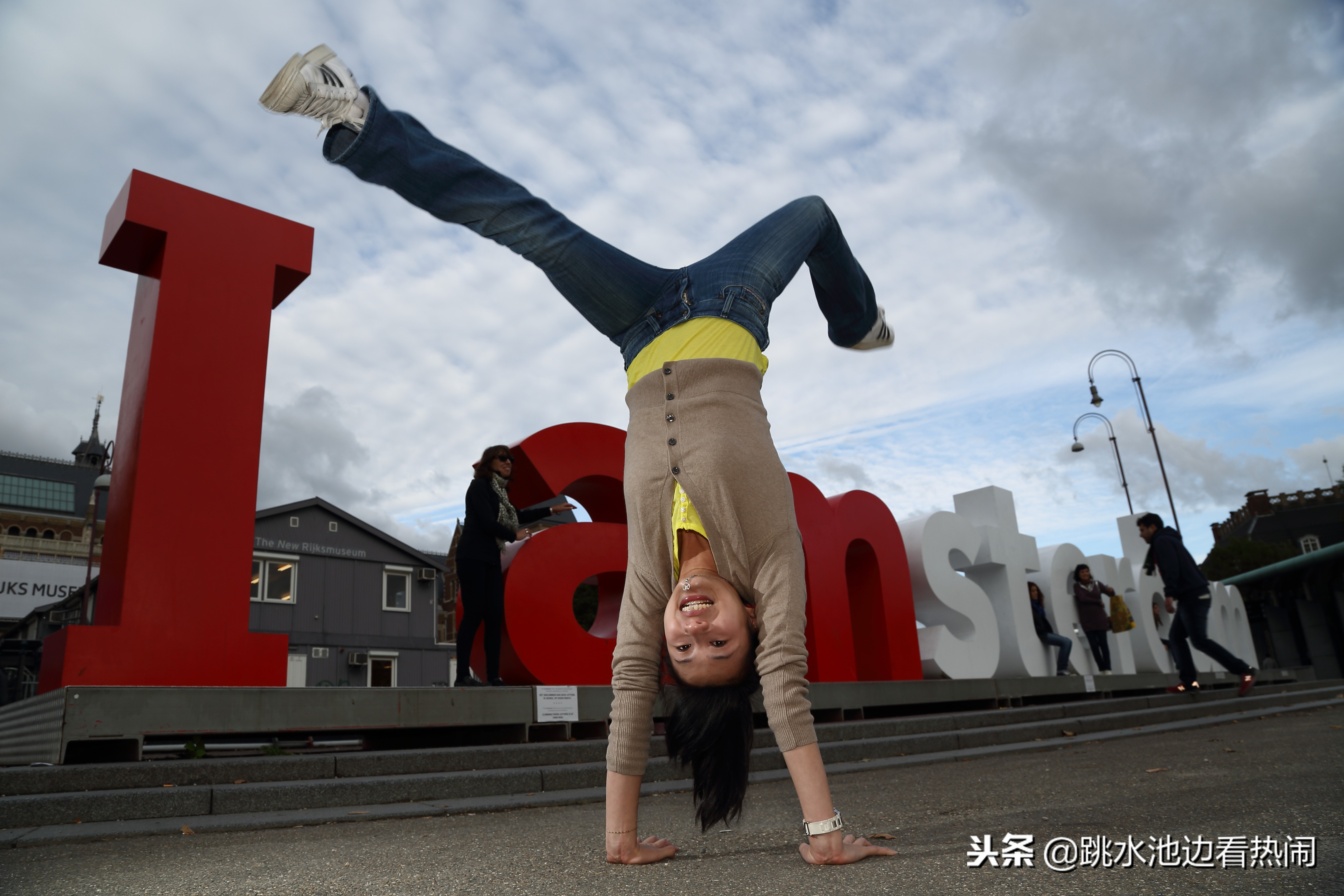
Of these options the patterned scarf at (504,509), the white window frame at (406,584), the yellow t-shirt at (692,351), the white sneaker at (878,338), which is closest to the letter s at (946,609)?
the patterned scarf at (504,509)

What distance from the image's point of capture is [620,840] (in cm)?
226

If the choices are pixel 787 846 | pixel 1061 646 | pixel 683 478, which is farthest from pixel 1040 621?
pixel 683 478

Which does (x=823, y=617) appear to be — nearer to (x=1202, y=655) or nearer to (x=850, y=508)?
(x=850, y=508)

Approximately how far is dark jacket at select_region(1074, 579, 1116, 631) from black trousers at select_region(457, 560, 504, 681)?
363 inches

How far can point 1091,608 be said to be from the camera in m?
11.8

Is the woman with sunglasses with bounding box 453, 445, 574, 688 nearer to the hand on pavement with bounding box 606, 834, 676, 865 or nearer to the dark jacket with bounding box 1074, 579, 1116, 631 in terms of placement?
the hand on pavement with bounding box 606, 834, 676, 865

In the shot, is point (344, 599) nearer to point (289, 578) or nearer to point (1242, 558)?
point (289, 578)

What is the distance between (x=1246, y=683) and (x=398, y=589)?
2538 centimetres

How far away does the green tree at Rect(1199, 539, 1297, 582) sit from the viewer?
144ft

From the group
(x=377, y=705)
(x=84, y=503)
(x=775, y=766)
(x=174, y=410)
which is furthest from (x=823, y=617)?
(x=84, y=503)

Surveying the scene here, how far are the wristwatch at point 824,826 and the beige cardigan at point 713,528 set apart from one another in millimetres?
193

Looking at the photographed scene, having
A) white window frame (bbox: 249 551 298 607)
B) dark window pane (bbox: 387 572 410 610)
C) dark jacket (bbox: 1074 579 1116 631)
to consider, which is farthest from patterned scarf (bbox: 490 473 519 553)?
dark window pane (bbox: 387 572 410 610)

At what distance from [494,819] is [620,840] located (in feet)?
5.51

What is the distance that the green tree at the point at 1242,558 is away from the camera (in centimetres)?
4375
